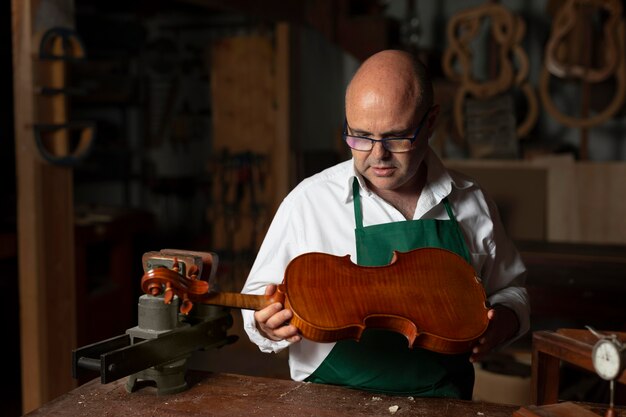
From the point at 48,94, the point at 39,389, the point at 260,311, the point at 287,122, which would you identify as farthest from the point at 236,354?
the point at 260,311

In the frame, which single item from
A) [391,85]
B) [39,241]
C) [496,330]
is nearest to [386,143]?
[391,85]

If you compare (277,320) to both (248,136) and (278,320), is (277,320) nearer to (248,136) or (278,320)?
(278,320)

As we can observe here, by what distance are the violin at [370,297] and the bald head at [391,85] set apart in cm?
43

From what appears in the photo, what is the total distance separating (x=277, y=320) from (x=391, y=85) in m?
0.75

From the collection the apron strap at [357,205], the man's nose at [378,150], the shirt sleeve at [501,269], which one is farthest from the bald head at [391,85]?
the shirt sleeve at [501,269]

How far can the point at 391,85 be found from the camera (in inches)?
86.7

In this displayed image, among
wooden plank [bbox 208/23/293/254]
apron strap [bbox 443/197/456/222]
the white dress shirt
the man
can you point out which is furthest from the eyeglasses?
wooden plank [bbox 208/23/293/254]

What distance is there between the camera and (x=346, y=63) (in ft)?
24.9

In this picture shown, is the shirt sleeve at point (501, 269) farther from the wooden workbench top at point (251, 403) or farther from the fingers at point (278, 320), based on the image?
the fingers at point (278, 320)

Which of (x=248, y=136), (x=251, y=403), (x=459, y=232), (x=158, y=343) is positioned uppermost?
(x=248, y=136)

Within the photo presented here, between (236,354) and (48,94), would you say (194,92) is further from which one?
(48,94)

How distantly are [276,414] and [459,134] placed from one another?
14.6 feet

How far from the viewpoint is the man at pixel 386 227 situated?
87.0 inches

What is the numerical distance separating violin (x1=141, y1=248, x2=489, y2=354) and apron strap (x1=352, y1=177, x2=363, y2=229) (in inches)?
9.6
